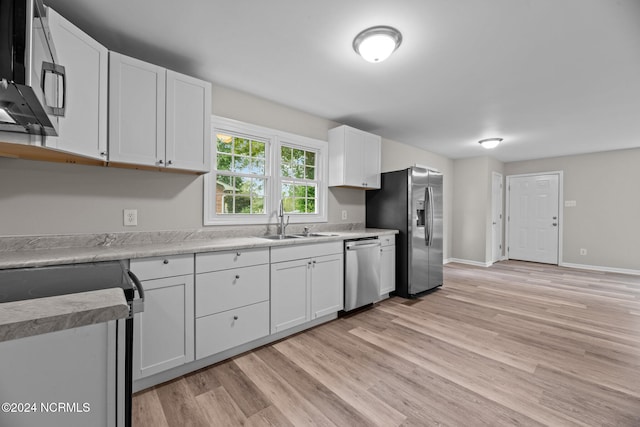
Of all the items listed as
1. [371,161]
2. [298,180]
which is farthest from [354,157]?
[298,180]

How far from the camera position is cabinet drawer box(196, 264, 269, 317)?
6.78ft

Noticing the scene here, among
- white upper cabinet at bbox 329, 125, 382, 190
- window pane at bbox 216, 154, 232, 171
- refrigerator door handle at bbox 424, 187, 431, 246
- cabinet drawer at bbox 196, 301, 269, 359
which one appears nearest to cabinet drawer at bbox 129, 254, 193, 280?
cabinet drawer at bbox 196, 301, 269, 359

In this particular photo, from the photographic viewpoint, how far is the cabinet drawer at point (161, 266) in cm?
177

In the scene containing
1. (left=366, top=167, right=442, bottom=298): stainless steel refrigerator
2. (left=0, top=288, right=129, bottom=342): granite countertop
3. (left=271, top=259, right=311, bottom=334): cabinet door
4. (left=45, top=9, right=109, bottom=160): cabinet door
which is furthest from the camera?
(left=366, top=167, right=442, bottom=298): stainless steel refrigerator

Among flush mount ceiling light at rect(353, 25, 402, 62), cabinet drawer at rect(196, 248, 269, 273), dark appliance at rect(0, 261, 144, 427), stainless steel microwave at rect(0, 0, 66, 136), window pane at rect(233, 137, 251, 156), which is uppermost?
flush mount ceiling light at rect(353, 25, 402, 62)

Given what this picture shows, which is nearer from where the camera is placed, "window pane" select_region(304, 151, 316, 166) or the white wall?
Answer: the white wall

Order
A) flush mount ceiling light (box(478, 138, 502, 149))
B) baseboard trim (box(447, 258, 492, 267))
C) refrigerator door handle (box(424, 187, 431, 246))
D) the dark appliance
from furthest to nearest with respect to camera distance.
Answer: baseboard trim (box(447, 258, 492, 267)) < flush mount ceiling light (box(478, 138, 502, 149)) < refrigerator door handle (box(424, 187, 431, 246)) < the dark appliance

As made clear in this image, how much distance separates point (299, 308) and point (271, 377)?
75cm

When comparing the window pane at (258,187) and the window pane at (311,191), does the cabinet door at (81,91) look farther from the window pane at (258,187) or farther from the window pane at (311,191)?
the window pane at (311,191)

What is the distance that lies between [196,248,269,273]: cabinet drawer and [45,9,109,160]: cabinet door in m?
0.99

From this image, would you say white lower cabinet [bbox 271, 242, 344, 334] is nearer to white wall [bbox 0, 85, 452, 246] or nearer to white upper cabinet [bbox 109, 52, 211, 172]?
white wall [bbox 0, 85, 452, 246]

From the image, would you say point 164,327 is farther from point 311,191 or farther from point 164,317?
point 311,191

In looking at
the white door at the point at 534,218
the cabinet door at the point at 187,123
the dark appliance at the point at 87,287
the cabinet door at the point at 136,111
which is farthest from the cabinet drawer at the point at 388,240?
the white door at the point at 534,218

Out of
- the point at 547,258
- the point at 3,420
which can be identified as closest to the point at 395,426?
the point at 3,420
